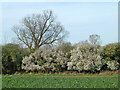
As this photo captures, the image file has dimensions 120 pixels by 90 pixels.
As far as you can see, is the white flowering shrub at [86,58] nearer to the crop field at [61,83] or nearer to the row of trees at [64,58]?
the row of trees at [64,58]

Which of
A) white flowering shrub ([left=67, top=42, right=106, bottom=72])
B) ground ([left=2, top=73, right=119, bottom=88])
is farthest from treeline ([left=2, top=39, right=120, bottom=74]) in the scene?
ground ([left=2, top=73, right=119, bottom=88])

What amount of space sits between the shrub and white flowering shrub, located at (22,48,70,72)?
4034 mm

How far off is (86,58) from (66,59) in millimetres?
2074

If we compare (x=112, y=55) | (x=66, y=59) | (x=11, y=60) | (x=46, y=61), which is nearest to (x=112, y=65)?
(x=112, y=55)

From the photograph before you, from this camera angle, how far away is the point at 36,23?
2972 centimetres

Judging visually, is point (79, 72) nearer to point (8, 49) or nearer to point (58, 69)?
point (58, 69)

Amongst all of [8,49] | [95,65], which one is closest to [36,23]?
[8,49]

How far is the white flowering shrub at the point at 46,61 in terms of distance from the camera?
20531 mm

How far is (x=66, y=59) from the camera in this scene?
2088 cm

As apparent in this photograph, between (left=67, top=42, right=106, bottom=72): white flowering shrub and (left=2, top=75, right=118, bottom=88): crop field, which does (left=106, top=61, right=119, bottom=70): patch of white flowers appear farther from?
(left=2, top=75, right=118, bottom=88): crop field

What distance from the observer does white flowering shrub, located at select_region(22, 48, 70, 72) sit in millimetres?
20531

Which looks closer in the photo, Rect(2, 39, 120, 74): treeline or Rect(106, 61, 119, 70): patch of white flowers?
Rect(106, 61, 119, 70): patch of white flowers

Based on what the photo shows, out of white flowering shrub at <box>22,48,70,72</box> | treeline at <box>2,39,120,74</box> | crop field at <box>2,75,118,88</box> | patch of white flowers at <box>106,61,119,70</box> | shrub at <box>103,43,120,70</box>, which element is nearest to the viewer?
crop field at <box>2,75,118,88</box>

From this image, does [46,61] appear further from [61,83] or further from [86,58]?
[61,83]
